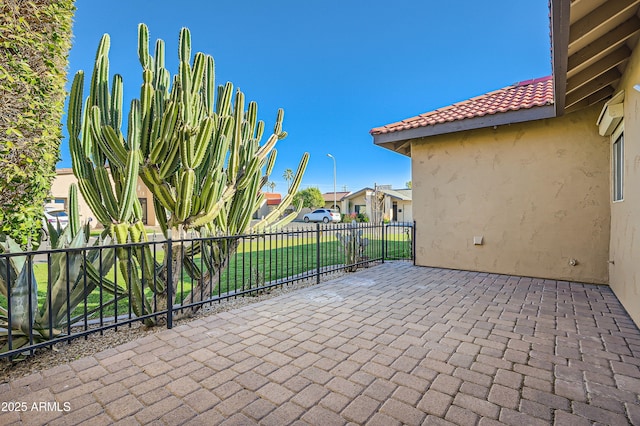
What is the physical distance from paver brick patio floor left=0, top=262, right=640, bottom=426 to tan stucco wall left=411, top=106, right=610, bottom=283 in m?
1.90

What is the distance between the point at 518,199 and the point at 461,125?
1976 mm

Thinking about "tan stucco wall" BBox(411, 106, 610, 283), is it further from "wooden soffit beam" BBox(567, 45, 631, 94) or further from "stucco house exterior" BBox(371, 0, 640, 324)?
"wooden soffit beam" BBox(567, 45, 631, 94)

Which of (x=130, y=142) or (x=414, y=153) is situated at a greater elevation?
(x=414, y=153)

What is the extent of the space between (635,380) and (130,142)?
17.1 ft

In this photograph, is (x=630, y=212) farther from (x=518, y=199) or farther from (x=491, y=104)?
(x=491, y=104)

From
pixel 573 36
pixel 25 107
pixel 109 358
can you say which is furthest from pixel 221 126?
pixel 573 36

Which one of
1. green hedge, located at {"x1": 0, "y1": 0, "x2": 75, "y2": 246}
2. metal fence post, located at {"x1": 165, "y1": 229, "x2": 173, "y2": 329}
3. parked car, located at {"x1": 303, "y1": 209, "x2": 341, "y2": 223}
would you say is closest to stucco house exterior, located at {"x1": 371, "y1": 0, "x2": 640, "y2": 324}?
metal fence post, located at {"x1": 165, "y1": 229, "x2": 173, "y2": 329}

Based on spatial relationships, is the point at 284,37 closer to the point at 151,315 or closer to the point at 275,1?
the point at 275,1

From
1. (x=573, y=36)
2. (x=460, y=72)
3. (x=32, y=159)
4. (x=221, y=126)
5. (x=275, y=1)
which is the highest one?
(x=275, y=1)

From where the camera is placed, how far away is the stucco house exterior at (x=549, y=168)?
4.00 meters

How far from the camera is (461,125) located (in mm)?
6766

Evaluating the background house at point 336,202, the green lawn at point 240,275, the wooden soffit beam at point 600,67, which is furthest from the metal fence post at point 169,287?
the background house at point 336,202

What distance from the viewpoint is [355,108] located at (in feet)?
68.3

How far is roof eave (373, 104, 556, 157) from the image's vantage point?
5.91 meters
